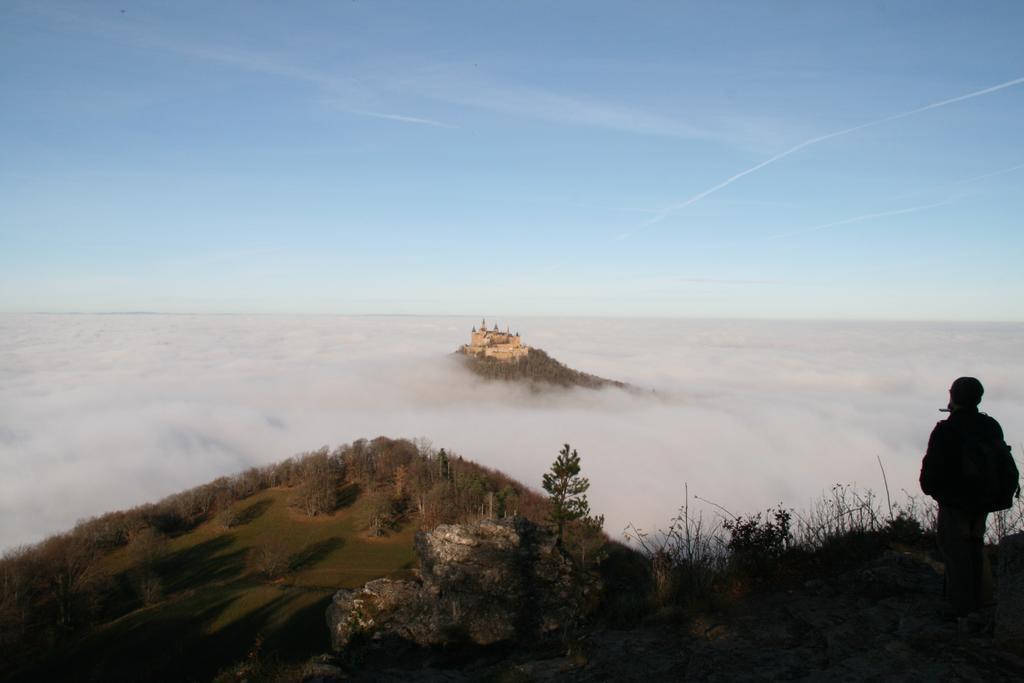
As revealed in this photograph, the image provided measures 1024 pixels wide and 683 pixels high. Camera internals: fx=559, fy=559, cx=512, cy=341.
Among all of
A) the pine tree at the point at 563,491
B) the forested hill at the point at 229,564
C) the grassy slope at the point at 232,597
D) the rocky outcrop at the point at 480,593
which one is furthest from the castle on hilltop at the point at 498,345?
the rocky outcrop at the point at 480,593

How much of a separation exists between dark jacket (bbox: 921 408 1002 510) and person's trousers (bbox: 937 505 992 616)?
6.0 inches

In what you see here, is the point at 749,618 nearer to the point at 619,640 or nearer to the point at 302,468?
the point at 619,640

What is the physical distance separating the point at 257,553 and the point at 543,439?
225ft

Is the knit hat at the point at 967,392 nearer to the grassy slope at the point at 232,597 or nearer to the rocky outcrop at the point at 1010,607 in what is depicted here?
the rocky outcrop at the point at 1010,607

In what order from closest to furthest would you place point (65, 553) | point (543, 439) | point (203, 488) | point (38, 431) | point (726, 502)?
point (65, 553)
point (203, 488)
point (726, 502)
point (543, 439)
point (38, 431)

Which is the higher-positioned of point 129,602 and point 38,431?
point 129,602

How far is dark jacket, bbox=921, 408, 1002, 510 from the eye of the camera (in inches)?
180

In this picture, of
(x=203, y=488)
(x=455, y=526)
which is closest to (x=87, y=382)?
(x=203, y=488)

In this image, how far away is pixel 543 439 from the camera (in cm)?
10562

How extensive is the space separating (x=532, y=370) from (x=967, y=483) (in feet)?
424

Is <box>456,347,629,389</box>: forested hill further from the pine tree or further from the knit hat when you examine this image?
the knit hat

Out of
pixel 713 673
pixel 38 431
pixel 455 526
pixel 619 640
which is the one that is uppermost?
pixel 713 673

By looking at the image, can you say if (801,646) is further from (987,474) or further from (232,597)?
(232,597)

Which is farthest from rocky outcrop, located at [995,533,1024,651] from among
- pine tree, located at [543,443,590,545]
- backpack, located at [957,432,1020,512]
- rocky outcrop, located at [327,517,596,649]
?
pine tree, located at [543,443,590,545]
